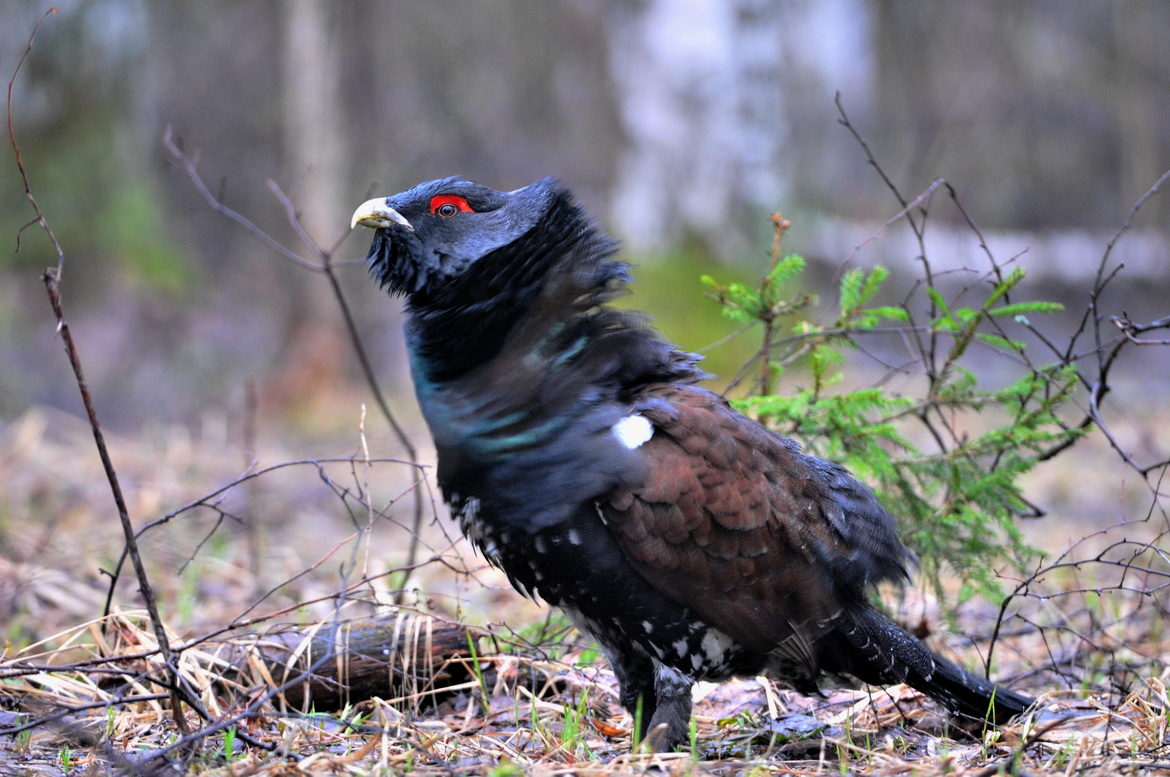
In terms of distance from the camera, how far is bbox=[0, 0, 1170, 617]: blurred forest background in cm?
807

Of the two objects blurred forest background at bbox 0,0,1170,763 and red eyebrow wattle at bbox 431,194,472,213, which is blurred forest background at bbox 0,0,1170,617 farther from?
red eyebrow wattle at bbox 431,194,472,213

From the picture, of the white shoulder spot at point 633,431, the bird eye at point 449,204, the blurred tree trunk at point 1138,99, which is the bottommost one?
the white shoulder spot at point 633,431

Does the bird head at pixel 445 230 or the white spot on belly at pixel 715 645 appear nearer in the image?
the white spot on belly at pixel 715 645

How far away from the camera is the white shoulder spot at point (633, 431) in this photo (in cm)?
278

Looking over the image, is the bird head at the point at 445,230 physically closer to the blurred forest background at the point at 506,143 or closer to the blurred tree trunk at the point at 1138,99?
the blurred forest background at the point at 506,143

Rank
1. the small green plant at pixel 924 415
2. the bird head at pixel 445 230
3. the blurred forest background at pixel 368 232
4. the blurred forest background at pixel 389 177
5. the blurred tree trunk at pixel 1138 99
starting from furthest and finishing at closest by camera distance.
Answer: the blurred tree trunk at pixel 1138 99 → the blurred forest background at pixel 389 177 → the blurred forest background at pixel 368 232 → the small green plant at pixel 924 415 → the bird head at pixel 445 230

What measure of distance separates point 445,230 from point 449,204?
0.36 ft

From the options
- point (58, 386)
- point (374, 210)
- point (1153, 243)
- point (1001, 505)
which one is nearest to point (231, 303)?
point (58, 386)

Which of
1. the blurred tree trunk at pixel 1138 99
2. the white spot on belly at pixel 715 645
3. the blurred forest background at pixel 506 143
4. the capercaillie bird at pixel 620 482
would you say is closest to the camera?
the capercaillie bird at pixel 620 482

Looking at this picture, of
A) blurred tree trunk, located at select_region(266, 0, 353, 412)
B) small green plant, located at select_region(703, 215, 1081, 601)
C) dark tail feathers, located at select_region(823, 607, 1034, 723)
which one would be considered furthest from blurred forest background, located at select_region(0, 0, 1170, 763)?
dark tail feathers, located at select_region(823, 607, 1034, 723)

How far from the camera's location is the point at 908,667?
10.3 ft

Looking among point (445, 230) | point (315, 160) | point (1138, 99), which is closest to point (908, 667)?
point (445, 230)

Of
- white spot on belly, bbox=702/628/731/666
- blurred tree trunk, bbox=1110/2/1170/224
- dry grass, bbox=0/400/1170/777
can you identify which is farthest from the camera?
blurred tree trunk, bbox=1110/2/1170/224

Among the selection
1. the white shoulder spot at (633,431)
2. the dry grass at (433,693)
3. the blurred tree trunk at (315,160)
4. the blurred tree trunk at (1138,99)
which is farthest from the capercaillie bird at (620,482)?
the blurred tree trunk at (1138,99)
